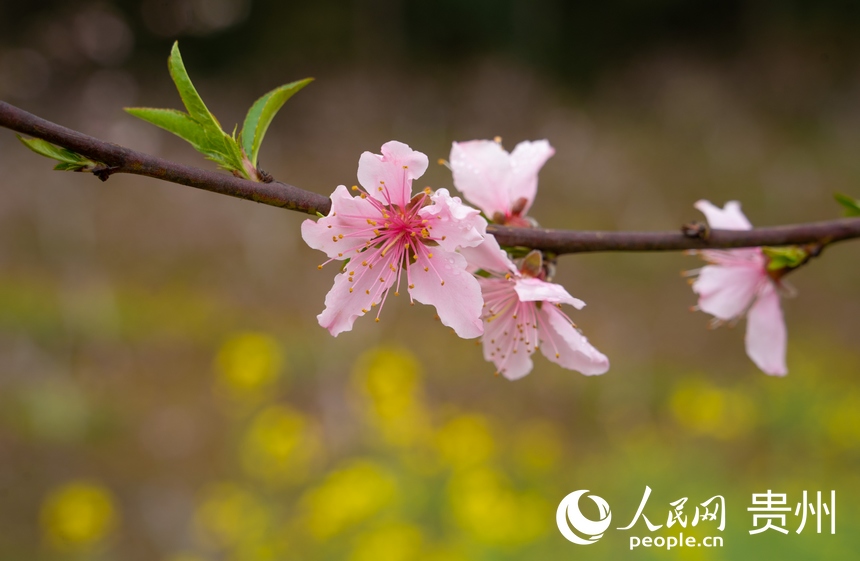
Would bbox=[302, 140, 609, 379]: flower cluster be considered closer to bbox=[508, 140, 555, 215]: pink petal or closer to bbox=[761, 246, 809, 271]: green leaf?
bbox=[508, 140, 555, 215]: pink petal

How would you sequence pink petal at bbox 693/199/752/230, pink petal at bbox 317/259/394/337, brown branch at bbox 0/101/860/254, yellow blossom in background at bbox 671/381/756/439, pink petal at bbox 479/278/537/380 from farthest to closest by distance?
1. yellow blossom in background at bbox 671/381/756/439
2. pink petal at bbox 693/199/752/230
3. pink petal at bbox 479/278/537/380
4. pink petal at bbox 317/259/394/337
5. brown branch at bbox 0/101/860/254

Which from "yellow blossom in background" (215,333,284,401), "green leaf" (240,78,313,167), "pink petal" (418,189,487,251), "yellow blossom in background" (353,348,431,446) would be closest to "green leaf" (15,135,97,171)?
"green leaf" (240,78,313,167)

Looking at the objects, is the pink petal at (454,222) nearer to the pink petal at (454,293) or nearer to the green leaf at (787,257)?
the pink petal at (454,293)

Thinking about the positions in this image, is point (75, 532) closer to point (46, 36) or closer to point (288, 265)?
point (288, 265)

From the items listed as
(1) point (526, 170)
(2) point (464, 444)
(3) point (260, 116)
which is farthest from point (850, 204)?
(2) point (464, 444)

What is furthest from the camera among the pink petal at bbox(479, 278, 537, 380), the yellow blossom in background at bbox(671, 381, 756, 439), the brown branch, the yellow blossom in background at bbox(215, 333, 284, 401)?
the yellow blossom in background at bbox(671, 381, 756, 439)

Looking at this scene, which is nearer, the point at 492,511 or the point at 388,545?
the point at 388,545

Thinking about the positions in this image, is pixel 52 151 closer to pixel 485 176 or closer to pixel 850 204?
pixel 485 176
